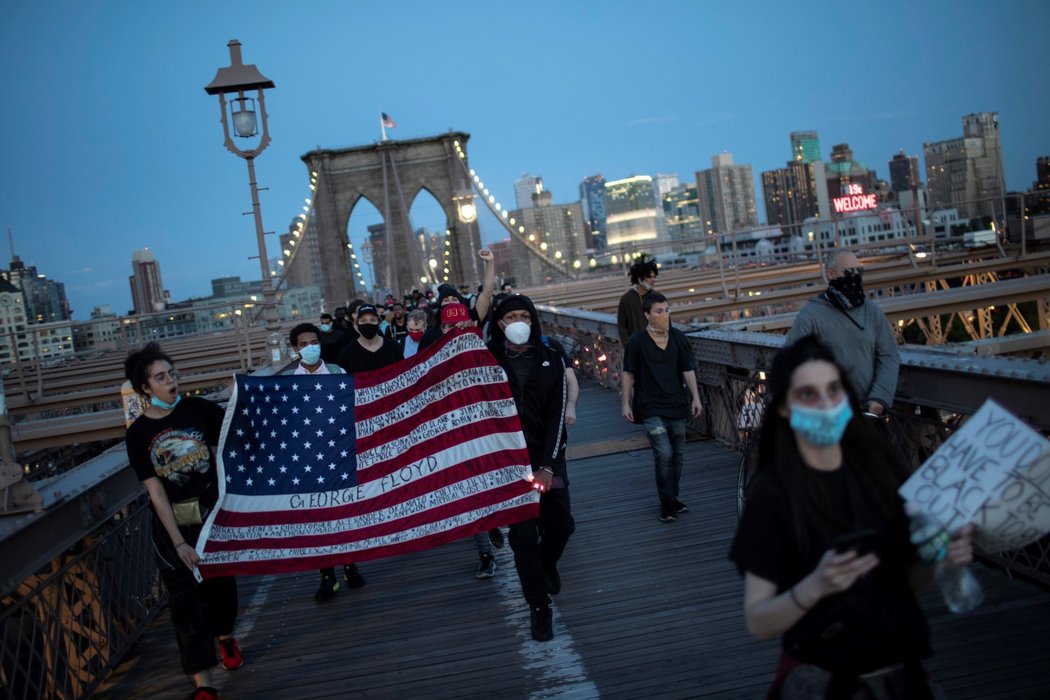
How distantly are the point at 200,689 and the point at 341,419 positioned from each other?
64.6 inches

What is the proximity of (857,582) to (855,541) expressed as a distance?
23 centimetres

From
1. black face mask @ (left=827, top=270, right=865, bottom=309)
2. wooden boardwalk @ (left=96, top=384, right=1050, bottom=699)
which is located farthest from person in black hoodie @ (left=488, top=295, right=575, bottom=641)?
black face mask @ (left=827, top=270, right=865, bottom=309)

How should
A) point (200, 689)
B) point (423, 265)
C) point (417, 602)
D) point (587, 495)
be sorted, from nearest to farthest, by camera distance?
point (200, 689)
point (417, 602)
point (587, 495)
point (423, 265)

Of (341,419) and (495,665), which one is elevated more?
(341,419)

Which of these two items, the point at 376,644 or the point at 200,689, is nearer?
the point at 200,689

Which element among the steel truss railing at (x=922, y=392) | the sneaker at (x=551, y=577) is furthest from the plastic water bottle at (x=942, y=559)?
the sneaker at (x=551, y=577)

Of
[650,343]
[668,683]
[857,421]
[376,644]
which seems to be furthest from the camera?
[650,343]

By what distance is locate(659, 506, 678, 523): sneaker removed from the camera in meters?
7.01

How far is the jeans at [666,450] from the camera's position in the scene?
699cm

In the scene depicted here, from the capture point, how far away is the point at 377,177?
76.2 metres

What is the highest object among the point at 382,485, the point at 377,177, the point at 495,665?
the point at 377,177

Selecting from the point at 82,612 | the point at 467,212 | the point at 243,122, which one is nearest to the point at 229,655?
the point at 82,612

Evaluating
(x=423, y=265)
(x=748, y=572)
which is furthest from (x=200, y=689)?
(x=423, y=265)

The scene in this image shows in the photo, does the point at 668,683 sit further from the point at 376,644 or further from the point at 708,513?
the point at 708,513
